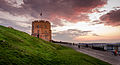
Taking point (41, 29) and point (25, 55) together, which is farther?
point (41, 29)

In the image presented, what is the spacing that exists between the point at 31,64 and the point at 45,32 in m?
59.0

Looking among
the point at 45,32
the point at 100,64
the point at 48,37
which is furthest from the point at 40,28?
the point at 100,64

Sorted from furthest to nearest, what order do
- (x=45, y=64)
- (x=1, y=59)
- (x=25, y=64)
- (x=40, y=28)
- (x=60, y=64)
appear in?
(x=40, y=28) → (x=60, y=64) → (x=45, y=64) → (x=25, y=64) → (x=1, y=59)

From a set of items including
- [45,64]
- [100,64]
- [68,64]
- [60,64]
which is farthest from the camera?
[100,64]

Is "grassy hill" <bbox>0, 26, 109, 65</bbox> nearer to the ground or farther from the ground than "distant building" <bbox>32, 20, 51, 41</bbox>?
nearer to the ground

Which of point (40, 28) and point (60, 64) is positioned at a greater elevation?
point (40, 28)

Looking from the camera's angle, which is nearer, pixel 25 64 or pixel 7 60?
pixel 7 60

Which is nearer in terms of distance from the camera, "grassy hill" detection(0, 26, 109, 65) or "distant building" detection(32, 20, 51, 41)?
"grassy hill" detection(0, 26, 109, 65)

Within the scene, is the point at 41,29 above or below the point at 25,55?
above

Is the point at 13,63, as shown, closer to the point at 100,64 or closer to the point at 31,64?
the point at 31,64

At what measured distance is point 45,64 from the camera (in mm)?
7480

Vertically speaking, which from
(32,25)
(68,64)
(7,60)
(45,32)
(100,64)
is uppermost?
(32,25)

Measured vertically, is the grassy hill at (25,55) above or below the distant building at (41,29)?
below

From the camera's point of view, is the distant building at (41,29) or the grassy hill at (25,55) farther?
the distant building at (41,29)
